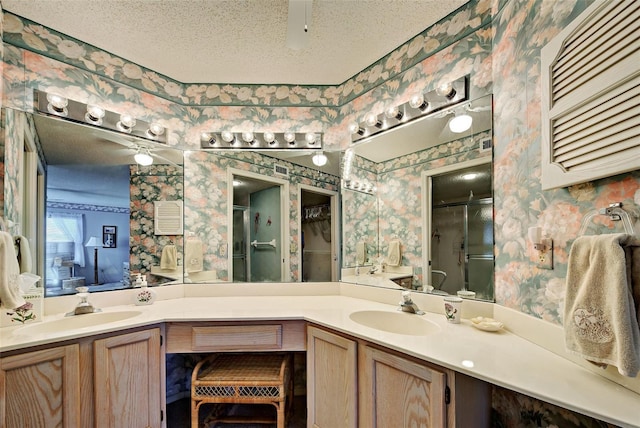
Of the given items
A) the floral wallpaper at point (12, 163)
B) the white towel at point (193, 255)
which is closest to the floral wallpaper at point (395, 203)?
the white towel at point (193, 255)

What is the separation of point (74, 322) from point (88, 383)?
42 centimetres

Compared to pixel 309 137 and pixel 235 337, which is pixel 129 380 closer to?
pixel 235 337

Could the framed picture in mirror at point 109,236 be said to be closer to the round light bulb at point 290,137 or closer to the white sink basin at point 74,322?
the white sink basin at point 74,322

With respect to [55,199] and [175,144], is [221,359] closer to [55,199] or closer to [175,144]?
[55,199]

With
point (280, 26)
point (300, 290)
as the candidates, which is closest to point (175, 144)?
point (280, 26)

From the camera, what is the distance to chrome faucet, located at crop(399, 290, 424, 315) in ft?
4.99

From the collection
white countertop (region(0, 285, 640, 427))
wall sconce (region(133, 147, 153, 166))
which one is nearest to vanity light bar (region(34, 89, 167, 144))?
wall sconce (region(133, 147, 153, 166))

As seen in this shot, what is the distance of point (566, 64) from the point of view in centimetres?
92

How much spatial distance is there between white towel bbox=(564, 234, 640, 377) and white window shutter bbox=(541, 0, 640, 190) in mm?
223

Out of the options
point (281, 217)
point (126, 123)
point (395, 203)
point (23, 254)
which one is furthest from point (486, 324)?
point (126, 123)

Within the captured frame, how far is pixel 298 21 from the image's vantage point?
4.50 ft

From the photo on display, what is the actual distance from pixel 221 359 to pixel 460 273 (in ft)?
5.41

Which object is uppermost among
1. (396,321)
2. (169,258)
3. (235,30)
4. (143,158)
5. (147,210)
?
(235,30)

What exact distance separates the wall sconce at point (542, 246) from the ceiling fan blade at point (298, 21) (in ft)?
4.79
